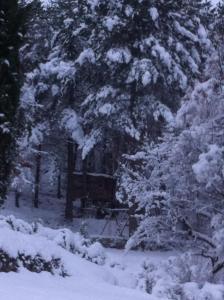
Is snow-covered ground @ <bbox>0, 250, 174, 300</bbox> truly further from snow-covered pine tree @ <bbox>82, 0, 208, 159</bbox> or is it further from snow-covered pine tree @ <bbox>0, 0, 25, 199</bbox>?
snow-covered pine tree @ <bbox>82, 0, 208, 159</bbox>

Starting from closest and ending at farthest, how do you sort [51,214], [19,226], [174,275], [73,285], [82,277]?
[73,285] < [82,277] < [174,275] < [19,226] < [51,214]

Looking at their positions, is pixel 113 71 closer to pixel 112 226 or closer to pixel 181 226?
pixel 112 226

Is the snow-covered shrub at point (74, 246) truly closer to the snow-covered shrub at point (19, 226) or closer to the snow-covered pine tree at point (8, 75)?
the snow-covered shrub at point (19, 226)

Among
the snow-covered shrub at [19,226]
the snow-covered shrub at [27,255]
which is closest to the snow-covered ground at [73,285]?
the snow-covered shrub at [27,255]

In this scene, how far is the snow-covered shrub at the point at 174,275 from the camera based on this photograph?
25.6 feet

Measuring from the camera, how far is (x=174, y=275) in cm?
998

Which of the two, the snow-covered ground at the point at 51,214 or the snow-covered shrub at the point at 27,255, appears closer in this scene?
the snow-covered shrub at the point at 27,255

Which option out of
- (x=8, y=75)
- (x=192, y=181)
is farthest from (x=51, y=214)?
(x=192, y=181)

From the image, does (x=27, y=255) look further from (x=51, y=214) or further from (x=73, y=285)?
(x=51, y=214)

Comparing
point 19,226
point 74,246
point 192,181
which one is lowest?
point 74,246

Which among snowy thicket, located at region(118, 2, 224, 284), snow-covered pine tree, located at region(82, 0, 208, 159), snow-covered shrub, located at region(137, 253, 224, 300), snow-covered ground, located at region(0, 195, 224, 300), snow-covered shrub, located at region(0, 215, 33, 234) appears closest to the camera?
snow-covered ground, located at region(0, 195, 224, 300)

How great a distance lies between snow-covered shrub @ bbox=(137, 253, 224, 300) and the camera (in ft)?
25.6

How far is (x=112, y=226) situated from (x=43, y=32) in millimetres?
9558

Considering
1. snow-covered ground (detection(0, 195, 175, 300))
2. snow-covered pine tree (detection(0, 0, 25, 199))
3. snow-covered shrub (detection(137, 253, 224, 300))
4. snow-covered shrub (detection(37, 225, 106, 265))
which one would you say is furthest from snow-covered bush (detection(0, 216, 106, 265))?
snow-covered shrub (detection(137, 253, 224, 300))
